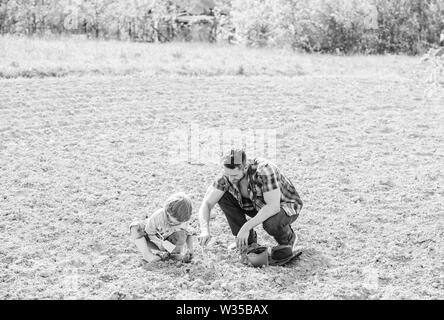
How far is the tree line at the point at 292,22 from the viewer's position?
54.4 feet

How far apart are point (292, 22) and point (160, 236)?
486 inches

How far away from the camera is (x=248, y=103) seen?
10.3m

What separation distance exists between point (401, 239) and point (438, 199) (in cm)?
112

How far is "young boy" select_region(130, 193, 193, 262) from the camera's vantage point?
4867 millimetres

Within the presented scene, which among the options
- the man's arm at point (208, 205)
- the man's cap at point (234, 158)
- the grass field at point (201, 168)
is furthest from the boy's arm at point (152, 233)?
the man's cap at point (234, 158)

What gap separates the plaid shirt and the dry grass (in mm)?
7112

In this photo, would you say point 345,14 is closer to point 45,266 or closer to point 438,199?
point 438,199

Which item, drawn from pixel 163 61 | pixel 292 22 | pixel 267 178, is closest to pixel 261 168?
pixel 267 178

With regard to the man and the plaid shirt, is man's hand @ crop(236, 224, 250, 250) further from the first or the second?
the plaid shirt

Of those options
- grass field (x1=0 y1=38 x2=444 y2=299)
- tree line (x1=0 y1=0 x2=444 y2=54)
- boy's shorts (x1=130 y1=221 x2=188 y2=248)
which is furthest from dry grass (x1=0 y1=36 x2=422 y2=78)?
boy's shorts (x1=130 y1=221 x2=188 y2=248)

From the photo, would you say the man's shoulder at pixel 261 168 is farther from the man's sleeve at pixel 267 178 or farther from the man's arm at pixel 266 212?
the man's arm at pixel 266 212

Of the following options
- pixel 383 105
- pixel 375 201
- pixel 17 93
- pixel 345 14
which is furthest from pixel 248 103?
pixel 345 14

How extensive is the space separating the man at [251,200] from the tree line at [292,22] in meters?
11.6

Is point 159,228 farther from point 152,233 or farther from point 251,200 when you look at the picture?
point 251,200
